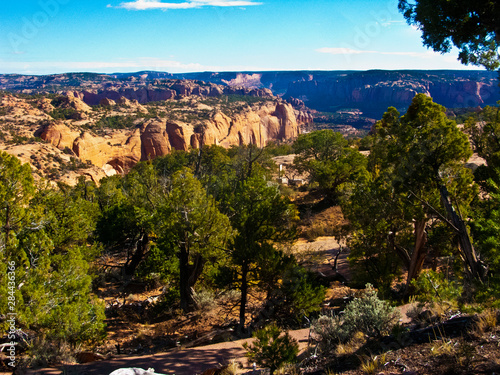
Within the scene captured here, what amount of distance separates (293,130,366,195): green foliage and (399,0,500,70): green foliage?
17.8 meters

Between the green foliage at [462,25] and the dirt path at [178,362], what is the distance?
8.32m

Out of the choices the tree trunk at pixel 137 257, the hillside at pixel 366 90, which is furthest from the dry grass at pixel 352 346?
the hillside at pixel 366 90

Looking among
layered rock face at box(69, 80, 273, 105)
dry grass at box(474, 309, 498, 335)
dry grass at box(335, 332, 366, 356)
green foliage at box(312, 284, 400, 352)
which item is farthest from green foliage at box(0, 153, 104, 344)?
layered rock face at box(69, 80, 273, 105)

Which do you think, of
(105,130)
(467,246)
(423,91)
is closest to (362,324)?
(467,246)

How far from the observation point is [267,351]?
5758mm

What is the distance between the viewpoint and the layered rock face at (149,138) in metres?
51.8

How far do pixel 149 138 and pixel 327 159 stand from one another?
42687 mm

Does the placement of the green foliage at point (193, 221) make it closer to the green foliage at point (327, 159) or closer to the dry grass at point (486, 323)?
the dry grass at point (486, 323)

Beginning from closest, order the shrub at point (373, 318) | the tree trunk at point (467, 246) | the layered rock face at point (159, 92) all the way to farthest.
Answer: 1. the shrub at point (373, 318)
2. the tree trunk at point (467, 246)
3. the layered rock face at point (159, 92)

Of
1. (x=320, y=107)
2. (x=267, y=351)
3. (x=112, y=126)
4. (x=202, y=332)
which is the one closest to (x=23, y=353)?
(x=202, y=332)

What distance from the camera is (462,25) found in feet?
26.4

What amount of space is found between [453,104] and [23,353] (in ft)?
616

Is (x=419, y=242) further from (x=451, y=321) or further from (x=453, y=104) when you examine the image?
(x=453, y=104)

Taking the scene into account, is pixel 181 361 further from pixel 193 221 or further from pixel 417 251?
pixel 417 251
